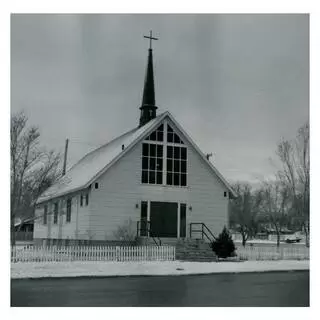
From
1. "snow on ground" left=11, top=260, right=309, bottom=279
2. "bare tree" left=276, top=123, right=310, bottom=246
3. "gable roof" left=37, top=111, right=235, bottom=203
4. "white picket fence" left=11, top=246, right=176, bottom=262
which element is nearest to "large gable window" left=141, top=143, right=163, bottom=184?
"gable roof" left=37, top=111, right=235, bottom=203

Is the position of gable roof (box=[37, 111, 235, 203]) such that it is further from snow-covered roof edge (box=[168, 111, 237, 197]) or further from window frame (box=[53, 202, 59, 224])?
window frame (box=[53, 202, 59, 224])

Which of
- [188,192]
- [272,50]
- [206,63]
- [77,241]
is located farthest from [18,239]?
[272,50]

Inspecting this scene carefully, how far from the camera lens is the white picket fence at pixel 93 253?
15422 millimetres

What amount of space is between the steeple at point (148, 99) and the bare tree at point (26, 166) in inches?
130

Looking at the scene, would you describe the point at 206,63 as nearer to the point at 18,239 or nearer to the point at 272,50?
the point at 272,50

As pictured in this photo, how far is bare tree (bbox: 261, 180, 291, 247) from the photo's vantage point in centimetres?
1605

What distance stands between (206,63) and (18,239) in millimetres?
9877

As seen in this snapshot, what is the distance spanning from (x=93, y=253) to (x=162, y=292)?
489 cm

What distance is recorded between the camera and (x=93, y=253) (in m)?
16.5

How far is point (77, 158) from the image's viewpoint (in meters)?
16.9

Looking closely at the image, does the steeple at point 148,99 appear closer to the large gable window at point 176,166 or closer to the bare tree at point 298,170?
the large gable window at point 176,166

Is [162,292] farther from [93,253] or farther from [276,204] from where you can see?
[276,204]

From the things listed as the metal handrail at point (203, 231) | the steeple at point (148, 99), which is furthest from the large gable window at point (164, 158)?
the metal handrail at point (203, 231)

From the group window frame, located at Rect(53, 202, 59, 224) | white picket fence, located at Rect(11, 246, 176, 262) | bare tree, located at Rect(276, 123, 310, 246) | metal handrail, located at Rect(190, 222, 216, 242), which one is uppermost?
bare tree, located at Rect(276, 123, 310, 246)
